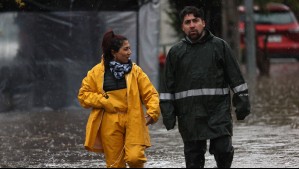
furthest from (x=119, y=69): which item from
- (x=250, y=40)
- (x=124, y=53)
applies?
(x=250, y=40)

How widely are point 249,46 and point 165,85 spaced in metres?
19.4

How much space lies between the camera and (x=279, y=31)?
108 feet

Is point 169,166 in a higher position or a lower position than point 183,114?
lower

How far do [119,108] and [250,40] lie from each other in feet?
63.8

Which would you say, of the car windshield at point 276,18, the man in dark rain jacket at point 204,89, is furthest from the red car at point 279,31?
the man in dark rain jacket at point 204,89

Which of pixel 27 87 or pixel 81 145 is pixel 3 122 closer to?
pixel 27 87

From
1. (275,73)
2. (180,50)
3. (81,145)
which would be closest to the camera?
(180,50)

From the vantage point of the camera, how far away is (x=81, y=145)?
13070 millimetres

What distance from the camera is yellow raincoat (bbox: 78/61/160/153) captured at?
866cm

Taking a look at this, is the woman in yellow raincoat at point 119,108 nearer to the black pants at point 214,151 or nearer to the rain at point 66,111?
the black pants at point 214,151

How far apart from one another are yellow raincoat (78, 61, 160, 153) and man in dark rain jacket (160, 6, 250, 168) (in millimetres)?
151

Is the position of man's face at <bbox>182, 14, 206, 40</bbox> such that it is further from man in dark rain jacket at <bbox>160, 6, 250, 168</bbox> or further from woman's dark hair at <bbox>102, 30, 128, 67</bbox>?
woman's dark hair at <bbox>102, 30, 128, 67</bbox>

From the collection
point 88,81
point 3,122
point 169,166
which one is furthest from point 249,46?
point 88,81

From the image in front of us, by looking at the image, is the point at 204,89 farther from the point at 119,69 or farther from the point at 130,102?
the point at 119,69
